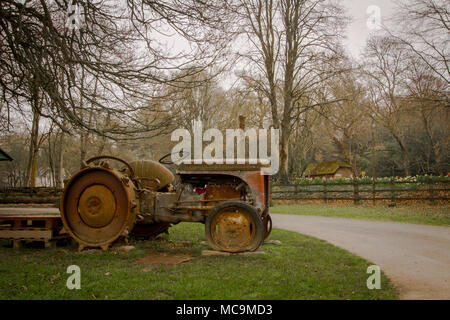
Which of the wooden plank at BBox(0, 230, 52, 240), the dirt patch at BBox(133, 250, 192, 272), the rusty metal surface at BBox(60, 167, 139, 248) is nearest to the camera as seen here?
the dirt patch at BBox(133, 250, 192, 272)

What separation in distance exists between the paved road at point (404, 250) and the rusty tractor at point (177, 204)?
82.0 inches

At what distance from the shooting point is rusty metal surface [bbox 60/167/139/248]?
19.5ft

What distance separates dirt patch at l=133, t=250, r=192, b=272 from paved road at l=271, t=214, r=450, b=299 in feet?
9.98

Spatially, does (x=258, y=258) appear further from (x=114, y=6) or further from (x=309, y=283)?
(x=114, y=6)

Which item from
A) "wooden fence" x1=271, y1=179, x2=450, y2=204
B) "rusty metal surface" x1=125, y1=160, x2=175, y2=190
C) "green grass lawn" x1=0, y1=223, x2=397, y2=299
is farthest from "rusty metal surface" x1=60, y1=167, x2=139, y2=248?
"wooden fence" x1=271, y1=179, x2=450, y2=204

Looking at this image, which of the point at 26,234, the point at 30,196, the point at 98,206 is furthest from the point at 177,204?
the point at 30,196

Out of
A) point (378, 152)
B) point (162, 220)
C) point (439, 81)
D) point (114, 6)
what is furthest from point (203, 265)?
point (378, 152)

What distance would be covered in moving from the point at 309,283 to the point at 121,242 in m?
3.81

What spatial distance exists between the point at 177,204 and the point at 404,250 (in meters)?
4.31

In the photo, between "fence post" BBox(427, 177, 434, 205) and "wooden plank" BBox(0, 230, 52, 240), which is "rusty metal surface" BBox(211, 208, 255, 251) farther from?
"fence post" BBox(427, 177, 434, 205)

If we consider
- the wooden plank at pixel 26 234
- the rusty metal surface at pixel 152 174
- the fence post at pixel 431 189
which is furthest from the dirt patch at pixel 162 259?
the fence post at pixel 431 189

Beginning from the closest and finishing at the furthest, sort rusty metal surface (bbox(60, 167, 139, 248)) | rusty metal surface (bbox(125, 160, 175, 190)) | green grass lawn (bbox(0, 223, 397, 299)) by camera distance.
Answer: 1. green grass lawn (bbox(0, 223, 397, 299))
2. rusty metal surface (bbox(60, 167, 139, 248))
3. rusty metal surface (bbox(125, 160, 175, 190))

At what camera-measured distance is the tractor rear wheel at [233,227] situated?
569 centimetres
